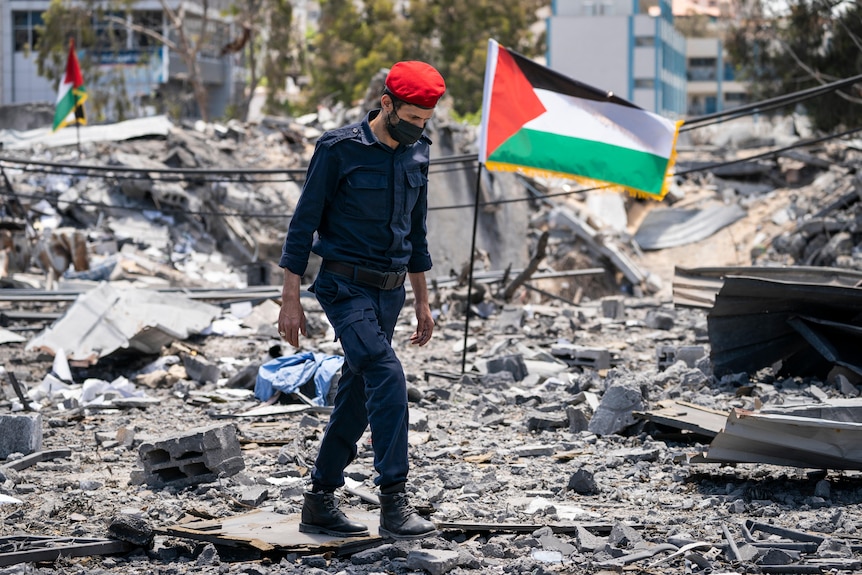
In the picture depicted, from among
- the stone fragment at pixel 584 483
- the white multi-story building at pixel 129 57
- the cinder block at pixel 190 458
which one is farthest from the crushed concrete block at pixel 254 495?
the white multi-story building at pixel 129 57

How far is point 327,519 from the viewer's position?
394cm

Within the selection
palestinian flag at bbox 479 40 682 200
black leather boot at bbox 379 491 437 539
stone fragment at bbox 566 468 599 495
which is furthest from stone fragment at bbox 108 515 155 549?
palestinian flag at bbox 479 40 682 200

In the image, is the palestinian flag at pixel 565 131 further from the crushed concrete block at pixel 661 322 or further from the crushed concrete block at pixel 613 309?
the crushed concrete block at pixel 613 309

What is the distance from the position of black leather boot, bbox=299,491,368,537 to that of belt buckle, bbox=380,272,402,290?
81cm

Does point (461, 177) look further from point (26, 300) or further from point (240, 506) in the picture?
point (240, 506)

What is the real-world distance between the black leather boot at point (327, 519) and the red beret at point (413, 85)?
149cm

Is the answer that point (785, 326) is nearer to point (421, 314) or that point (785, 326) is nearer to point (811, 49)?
point (421, 314)

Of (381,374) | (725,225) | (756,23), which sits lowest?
(725,225)

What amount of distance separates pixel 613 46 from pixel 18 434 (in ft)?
161

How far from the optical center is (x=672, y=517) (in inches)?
169

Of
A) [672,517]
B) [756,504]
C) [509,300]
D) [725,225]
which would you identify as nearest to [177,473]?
[672,517]

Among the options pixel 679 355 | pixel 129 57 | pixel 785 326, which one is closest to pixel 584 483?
pixel 785 326

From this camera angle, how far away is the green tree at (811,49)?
74.1 ft

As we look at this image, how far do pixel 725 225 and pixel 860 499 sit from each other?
77.2ft
